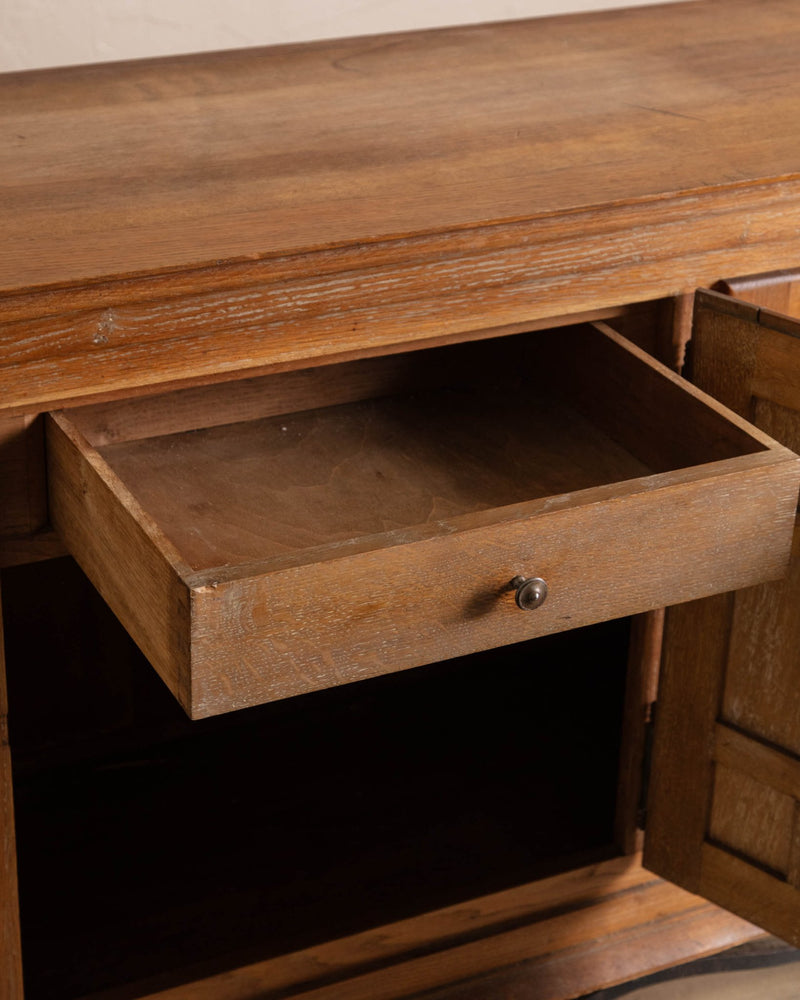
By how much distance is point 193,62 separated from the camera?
4.68ft

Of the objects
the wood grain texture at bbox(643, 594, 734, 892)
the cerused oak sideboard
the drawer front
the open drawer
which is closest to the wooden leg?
the cerused oak sideboard

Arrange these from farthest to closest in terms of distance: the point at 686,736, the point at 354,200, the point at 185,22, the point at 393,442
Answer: the point at 185,22 → the point at 686,736 → the point at 393,442 → the point at 354,200

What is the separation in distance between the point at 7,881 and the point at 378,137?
67 centimetres

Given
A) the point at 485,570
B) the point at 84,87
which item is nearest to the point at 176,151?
the point at 84,87

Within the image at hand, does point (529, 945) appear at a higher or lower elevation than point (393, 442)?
lower

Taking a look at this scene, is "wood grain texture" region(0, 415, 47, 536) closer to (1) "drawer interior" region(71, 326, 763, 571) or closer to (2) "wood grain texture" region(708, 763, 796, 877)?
(1) "drawer interior" region(71, 326, 763, 571)

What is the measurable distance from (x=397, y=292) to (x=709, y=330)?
0.89 feet

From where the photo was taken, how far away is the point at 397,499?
1.12 metres

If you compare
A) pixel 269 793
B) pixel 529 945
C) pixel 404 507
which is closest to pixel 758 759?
pixel 529 945

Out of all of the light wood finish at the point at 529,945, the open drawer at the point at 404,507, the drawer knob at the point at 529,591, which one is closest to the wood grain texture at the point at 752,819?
the light wood finish at the point at 529,945

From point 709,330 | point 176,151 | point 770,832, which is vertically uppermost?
point 176,151

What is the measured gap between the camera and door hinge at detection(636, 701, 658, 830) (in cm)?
135

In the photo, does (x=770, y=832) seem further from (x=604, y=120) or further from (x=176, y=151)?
(x=176, y=151)

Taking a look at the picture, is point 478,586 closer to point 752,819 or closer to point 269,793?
point 752,819
